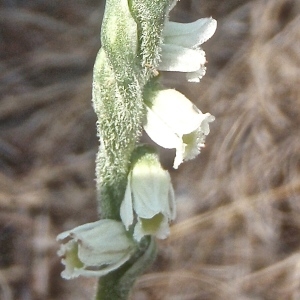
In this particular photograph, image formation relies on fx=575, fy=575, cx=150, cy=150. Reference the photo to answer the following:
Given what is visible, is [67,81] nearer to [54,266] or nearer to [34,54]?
[34,54]

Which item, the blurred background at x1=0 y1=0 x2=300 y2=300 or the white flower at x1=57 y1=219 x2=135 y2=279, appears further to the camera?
the blurred background at x1=0 y1=0 x2=300 y2=300

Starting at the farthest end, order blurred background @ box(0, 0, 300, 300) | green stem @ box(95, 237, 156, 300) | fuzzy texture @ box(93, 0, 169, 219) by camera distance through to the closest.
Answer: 1. blurred background @ box(0, 0, 300, 300)
2. green stem @ box(95, 237, 156, 300)
3. fuzzy texture @ box(93, 0, 169, 219)

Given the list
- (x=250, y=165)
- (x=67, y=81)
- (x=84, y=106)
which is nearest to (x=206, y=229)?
(x=250, y=165)

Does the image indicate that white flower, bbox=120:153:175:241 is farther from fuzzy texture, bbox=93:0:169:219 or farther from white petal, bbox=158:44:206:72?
white petal, bbox=158:44:206:72

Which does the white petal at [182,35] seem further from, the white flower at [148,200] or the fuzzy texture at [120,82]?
the white flower at [148,200]

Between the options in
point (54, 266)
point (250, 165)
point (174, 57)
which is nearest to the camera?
point (174, 57)

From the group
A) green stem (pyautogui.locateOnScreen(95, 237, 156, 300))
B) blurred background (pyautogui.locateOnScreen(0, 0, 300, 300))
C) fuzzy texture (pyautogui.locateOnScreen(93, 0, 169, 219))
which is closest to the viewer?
fuzzy texture (pyautogui.locateOnScreen(93, 0, 169, 219))

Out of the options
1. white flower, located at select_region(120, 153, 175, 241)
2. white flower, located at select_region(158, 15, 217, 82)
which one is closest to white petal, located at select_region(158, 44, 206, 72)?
white flower, located at select_region(158, 15, 217, 82)

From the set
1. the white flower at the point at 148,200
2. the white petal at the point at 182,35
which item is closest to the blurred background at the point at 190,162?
the white flower at the point at 148,200
